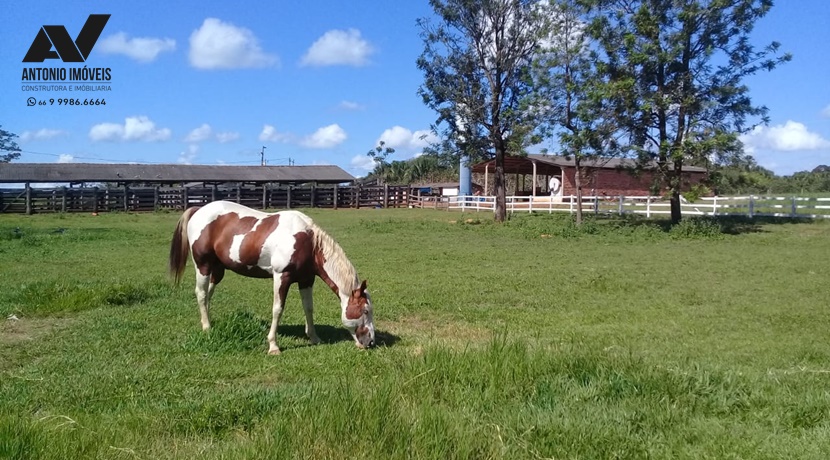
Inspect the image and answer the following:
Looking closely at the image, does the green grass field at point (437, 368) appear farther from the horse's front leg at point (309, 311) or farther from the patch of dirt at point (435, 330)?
the horse's front leg at point (309, 311)

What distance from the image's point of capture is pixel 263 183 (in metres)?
52.9

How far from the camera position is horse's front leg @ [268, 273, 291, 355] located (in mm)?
7289

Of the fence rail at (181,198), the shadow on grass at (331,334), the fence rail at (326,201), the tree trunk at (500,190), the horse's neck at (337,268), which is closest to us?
the horse's neck at (337,268)

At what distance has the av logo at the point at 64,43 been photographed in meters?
22.0

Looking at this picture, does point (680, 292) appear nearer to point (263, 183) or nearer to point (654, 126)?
point (654, 126)

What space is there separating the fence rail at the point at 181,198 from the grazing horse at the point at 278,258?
35.5 metres

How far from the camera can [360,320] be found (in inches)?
289

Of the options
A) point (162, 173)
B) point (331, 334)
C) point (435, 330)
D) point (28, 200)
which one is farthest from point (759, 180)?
point (162, 173)

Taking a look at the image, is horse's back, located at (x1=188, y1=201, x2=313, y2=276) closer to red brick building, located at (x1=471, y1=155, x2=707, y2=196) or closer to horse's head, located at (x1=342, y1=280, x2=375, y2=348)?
horse's head, located at (x1=342, y1=280, x2=375, y2=348)

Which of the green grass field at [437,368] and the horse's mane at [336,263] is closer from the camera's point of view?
the green grass field at [437,368]

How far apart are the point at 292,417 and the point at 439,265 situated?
11.3 metres

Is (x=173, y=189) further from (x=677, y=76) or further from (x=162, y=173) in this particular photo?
(x=677, y=76)

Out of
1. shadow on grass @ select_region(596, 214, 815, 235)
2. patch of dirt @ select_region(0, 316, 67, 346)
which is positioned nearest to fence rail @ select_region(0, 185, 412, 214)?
shadow on grass @ select_region(596, 214, 815, 235)

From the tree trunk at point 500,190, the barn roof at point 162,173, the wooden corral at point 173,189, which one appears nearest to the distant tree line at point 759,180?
the tree trunk at point 500,190
